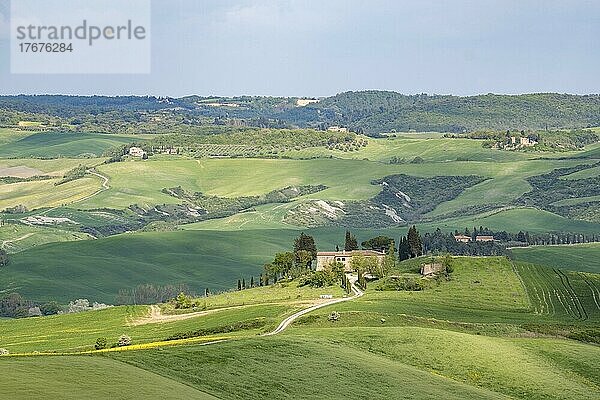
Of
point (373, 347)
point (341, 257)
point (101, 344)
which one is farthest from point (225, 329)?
point (341, 257)

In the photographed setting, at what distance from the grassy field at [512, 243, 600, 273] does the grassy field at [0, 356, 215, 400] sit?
129 m

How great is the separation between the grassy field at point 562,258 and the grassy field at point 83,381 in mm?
128673

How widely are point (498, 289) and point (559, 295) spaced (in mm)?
7794

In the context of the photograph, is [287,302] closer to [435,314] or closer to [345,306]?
[345,306]

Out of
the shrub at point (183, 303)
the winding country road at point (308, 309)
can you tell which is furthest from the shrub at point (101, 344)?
the shrub at point (183, 303)

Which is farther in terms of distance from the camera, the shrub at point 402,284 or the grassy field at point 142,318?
the shrub at point 402,284

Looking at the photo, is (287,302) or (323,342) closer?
(323,342)

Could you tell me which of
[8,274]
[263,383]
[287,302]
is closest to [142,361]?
[263,383]

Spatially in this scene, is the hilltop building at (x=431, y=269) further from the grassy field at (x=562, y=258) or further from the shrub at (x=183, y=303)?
the grassy field at (x=562, y=258)

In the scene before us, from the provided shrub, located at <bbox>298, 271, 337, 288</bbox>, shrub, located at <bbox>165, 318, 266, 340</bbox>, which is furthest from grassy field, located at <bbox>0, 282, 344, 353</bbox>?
shrub, located at <bbox>298, 271, 337, 288</bbox>

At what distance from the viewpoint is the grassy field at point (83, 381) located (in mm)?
50125

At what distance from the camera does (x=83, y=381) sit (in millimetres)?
53812

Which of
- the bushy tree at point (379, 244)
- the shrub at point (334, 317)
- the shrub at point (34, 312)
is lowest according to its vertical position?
the shrub at point (34, 312)

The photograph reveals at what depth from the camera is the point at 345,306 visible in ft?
365
